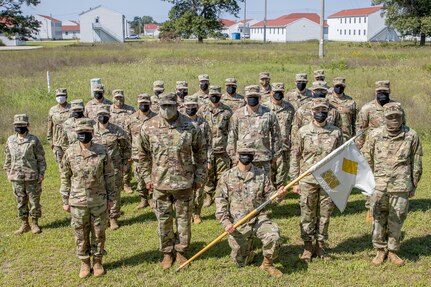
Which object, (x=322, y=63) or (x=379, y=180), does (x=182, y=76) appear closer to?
(x=322, y=63)

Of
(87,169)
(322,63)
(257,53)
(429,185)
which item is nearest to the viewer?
(87,169)

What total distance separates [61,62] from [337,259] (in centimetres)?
2810

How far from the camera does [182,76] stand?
83.8ft

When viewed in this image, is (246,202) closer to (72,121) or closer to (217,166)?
(217,166)

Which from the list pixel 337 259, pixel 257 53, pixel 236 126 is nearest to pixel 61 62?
pixel 257 53

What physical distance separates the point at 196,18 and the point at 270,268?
61025 millimetres

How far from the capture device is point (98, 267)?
6.55 metres

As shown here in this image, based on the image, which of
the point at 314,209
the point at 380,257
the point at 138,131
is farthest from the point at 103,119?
the point at 380,257

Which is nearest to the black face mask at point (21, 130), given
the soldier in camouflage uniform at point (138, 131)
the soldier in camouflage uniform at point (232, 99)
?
the soldier in camouflage uniform at point (138, 131)

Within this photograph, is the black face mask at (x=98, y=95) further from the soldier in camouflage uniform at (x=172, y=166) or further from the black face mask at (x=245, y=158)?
the black face mask at (x=245, y=158)

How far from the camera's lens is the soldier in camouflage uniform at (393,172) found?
20.8 ft

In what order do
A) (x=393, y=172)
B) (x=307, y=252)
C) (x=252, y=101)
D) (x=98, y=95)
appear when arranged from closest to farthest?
1. (x=393, y=172)
2. (x=307, y=252)
3. (x=252, y=101)
4. (x=98, y=95)

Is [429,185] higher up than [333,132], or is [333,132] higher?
[333,132]

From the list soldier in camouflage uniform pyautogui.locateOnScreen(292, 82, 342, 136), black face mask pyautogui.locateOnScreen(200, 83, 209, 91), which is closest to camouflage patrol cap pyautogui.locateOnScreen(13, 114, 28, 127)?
black face mask pyautogui.locateOnScreen(200, 83, 209, 91)
